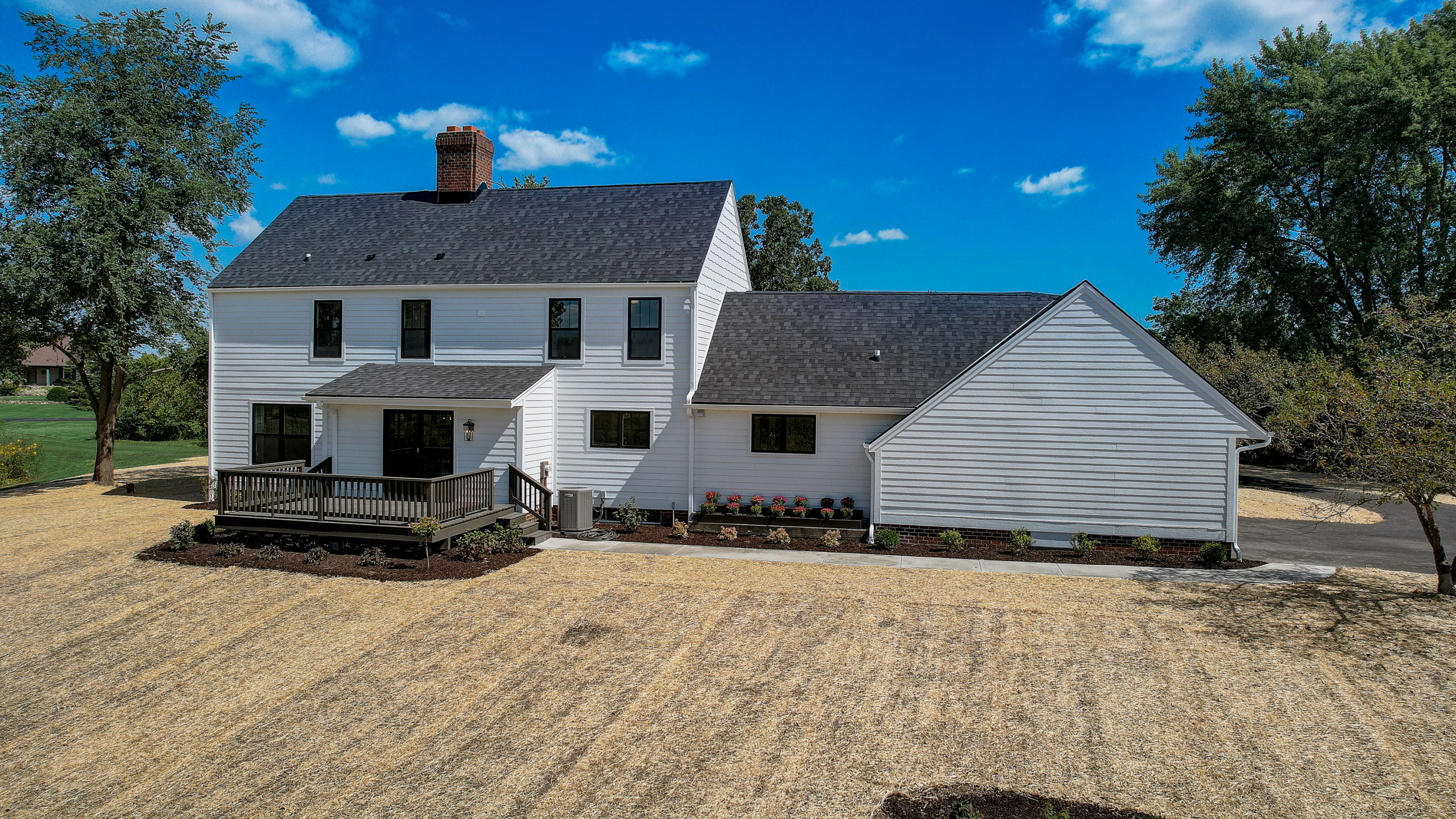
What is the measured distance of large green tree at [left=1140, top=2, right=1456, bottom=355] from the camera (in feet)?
85.5

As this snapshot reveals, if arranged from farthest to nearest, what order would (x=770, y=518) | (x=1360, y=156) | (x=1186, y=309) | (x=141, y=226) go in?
(x=1186, y=309)
(x=1360, y=156)
(x=141, y=226)
(x=770, y=518)

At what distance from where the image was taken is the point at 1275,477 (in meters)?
29.1

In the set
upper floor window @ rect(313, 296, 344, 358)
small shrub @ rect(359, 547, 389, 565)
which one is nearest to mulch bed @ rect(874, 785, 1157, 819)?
small shrub @ rect(359, 547, 389, 565)

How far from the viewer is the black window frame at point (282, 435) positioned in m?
19.2

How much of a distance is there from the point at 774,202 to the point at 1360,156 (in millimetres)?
22272

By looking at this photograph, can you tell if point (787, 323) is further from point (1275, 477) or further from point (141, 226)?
point (1275, 477)

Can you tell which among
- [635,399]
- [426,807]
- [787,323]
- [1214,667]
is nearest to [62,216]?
[635,399]

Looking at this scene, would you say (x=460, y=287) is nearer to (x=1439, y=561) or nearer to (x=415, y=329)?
(x=415, y=329)

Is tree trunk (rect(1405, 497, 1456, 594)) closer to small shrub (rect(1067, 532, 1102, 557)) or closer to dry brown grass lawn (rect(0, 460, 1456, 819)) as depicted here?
dry brown grass lawn (rect(0, 460, 1456, 819))

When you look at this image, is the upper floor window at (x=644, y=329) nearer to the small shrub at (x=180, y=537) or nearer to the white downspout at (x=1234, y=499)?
the small shrub at (x=180, y=537)

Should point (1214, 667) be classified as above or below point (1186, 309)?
below

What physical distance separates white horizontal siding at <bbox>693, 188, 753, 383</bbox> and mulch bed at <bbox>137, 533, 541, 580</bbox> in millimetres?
6515

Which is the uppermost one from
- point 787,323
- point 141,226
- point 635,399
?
point 141,226

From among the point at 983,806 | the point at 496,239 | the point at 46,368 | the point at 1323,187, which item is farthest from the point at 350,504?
the point at 46,368
